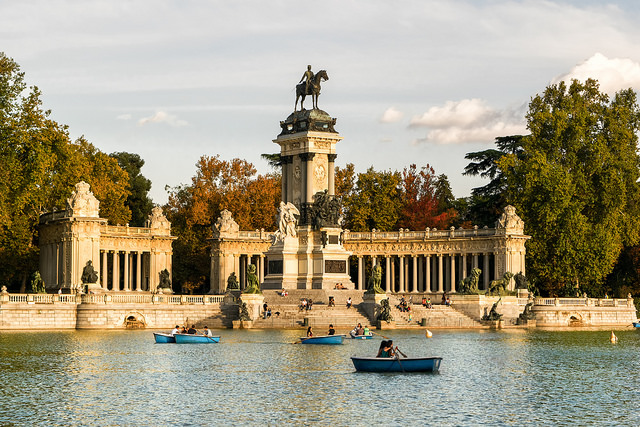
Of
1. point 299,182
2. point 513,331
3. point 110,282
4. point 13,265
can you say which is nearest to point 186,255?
point 110,282

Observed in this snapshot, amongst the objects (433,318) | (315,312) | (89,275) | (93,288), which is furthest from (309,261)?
(89,275)

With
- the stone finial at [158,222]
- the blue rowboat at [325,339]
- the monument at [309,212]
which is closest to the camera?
the blue rowboat at [325,339]

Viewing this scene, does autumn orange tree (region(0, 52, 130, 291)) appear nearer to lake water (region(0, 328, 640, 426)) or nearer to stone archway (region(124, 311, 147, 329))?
stone archway (region(124, 311, 147, 329))

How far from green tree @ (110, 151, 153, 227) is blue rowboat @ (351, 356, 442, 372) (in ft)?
243

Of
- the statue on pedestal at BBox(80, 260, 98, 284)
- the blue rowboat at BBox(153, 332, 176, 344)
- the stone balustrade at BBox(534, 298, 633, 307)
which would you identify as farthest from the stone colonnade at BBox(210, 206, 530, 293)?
the blue rowboat at BBox(153, 332, 176, 344)

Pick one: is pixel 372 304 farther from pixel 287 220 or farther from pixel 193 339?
pixel 193 339

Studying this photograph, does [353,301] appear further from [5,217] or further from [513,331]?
[5,217]

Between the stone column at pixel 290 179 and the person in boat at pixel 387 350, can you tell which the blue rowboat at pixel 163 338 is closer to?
the person in boat at pixel 387 350

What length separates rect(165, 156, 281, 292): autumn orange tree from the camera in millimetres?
104250

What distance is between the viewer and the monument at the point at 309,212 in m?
81.1

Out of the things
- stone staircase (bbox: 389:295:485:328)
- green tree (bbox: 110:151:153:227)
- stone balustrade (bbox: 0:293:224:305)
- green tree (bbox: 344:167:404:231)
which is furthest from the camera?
green tree (bbox: 110:151:153:227)

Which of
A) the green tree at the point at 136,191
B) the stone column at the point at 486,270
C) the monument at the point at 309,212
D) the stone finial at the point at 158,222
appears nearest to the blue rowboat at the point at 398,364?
the monument at the point at 309,212

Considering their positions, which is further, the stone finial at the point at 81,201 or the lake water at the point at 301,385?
the stone finial at the point at 81,201

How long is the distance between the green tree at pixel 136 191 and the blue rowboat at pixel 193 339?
182 feet
